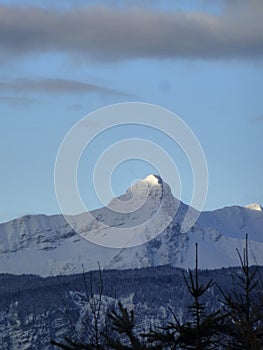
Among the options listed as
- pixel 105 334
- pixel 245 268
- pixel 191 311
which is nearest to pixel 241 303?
pixel 245 268

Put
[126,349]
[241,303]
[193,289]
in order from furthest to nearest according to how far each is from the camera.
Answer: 1. [241,303]
2. [193,289]
3. [126,349]

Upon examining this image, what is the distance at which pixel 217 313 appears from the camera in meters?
19.9

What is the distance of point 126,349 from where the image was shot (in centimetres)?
1895

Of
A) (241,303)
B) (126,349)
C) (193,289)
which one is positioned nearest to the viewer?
(126,349)

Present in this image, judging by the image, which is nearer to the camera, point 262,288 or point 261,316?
point 261,316

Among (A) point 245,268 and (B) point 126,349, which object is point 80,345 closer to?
(B) point 126,349

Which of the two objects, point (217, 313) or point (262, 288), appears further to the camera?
point (262, 288)

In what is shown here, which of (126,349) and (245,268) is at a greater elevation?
(245,268)

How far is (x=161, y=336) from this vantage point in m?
19.8

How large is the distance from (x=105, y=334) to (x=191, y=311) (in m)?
1.85

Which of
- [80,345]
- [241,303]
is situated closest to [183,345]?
[80,345]

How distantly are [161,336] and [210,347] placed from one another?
0.86 meters

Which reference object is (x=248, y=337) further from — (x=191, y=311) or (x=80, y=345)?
(x=80, y=345)

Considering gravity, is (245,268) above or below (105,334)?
above
